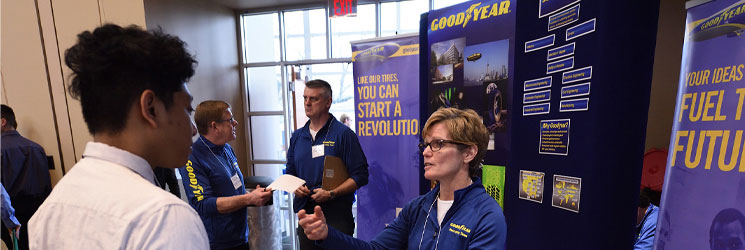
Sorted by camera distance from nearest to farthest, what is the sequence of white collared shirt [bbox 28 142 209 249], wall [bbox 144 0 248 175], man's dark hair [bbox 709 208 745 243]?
white collared shirt [bbox 28 142 209 249] → man's dark hair [bbox 709 208 745 243] → wall [bbox 144 0 248 175]

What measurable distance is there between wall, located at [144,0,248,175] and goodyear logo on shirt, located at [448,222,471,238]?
4156 mm

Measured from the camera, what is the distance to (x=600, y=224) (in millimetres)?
1533

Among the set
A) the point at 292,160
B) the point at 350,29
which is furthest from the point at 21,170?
the point at 350,29

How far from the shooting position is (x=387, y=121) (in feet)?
11.5

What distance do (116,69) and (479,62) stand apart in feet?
7.25

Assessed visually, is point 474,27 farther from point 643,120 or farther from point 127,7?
point 127,7

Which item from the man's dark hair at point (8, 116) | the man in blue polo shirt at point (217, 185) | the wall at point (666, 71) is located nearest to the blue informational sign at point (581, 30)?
the man in blue polo shirt at point (217, 185)

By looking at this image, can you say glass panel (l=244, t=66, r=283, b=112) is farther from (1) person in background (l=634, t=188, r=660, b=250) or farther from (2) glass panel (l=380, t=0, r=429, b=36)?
(1) person in background (l=634, t=188, r=660, b=250)

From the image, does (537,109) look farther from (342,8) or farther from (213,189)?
(342,8)

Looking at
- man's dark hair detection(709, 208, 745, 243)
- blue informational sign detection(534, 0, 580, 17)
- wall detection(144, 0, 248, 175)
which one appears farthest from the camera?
wall detection(144, 0, 248, 175)

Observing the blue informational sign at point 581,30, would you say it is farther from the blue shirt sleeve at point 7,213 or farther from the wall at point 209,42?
the blue shirt sleeve at point 7,213

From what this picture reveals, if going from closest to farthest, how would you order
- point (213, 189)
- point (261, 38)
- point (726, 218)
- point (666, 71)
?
point (726, 218), point (213, 189), point (666, 71), point (261, 38)

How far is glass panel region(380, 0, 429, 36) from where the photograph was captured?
472cm

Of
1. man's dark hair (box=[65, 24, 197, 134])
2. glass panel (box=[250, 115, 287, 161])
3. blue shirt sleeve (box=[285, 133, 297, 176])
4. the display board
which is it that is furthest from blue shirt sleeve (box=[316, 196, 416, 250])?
glass panel (box=[250, 115, 287, 161])
